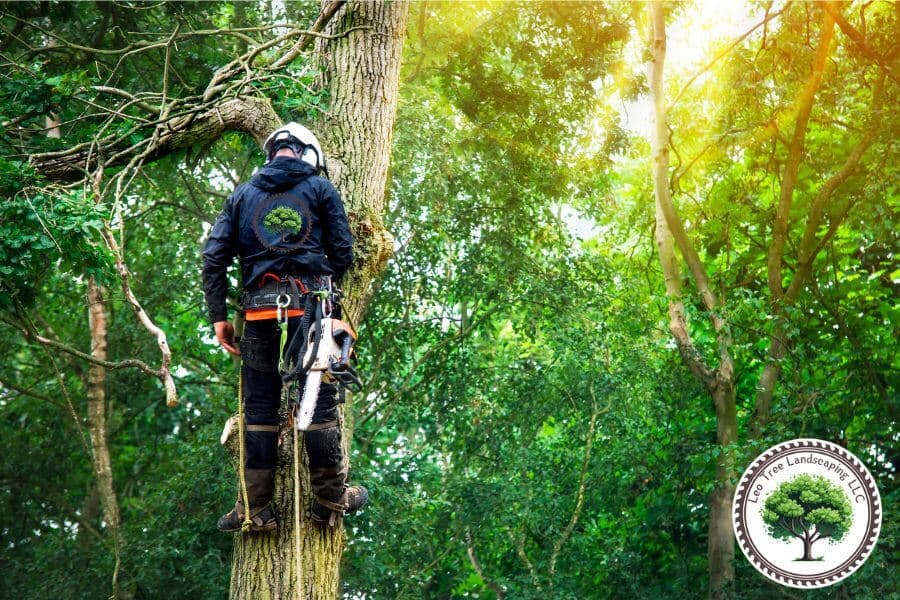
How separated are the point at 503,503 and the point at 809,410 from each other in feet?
10.6

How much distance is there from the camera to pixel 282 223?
4219 millimetres

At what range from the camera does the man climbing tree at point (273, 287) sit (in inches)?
166

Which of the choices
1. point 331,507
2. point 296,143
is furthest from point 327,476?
point 296,143

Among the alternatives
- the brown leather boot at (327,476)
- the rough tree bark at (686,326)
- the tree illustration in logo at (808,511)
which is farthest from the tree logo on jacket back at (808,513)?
the brown leather boot at (327,476)

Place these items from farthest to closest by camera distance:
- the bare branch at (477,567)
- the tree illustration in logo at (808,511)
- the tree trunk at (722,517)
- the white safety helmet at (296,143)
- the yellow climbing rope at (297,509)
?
the bare branch at (477,567), the tree trunk at (722,517), the tree illustration in logo at (808,511), the white safety helmet at (296,143), the yellow climbing rope at (297,509)

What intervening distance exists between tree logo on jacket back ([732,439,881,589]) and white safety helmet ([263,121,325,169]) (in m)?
5.76

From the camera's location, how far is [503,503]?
399 inches

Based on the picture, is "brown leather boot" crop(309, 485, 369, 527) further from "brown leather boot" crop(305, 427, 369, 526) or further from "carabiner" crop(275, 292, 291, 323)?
"carabiner" crop(275, 292, 291, 323)

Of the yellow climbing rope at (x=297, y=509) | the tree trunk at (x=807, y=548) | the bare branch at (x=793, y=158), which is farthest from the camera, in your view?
the bare branch at (x=793, y=158)

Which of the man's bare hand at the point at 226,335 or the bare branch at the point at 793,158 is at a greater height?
the bare branch at the point at 793,158

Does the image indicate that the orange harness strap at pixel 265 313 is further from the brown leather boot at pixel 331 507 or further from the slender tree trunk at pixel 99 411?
the slender tree trunk at pixel 99 411

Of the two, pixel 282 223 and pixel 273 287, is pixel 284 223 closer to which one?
pixel 282 223

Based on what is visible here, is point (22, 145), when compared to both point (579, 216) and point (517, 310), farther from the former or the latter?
point (579, 216)

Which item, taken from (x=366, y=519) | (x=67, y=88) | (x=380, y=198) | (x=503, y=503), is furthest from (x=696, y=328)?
(x=67, y=88)
